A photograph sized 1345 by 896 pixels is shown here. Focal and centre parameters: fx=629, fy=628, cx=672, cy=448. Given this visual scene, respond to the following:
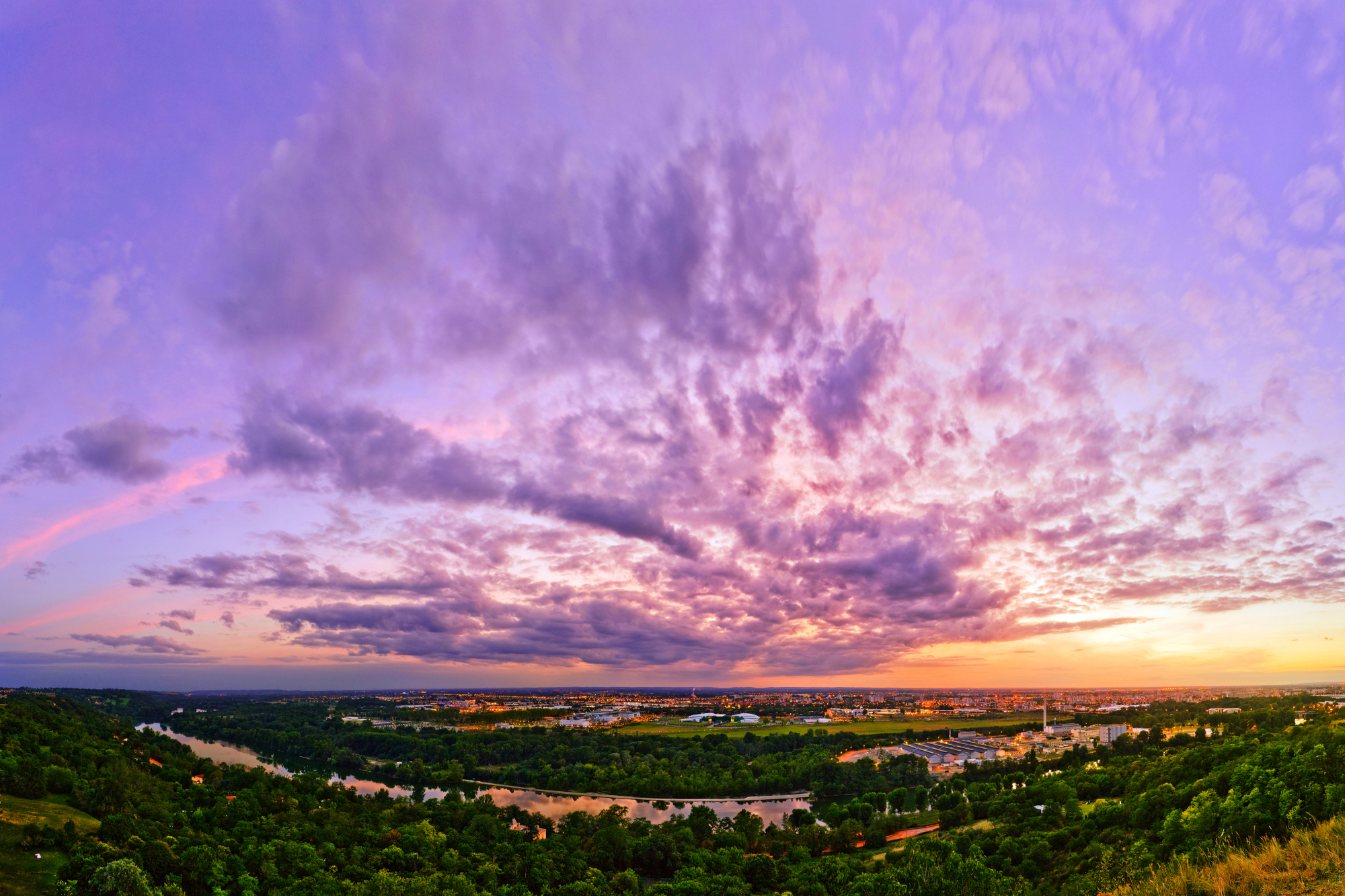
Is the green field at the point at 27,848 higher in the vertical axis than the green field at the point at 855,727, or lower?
higher

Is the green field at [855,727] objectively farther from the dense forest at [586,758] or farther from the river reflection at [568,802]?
the river reflection at [568,802]

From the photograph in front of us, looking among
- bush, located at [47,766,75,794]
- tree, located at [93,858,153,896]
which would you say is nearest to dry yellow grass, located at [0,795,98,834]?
bush, located at [47,766,75,794]

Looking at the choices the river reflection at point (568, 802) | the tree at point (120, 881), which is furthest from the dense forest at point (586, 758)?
the tree at point (120, 881)

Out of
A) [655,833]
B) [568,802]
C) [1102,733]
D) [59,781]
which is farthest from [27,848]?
[1102,733]

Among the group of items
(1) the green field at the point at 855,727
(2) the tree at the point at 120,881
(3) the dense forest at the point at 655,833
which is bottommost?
(1) the green field at the point at 855,727

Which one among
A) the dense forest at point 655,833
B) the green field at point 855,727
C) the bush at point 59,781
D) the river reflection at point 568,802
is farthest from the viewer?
the green field at point 855,727

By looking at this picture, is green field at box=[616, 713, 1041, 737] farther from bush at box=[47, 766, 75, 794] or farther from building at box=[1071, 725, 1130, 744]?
bush at box=[47, 766, 75, 794]

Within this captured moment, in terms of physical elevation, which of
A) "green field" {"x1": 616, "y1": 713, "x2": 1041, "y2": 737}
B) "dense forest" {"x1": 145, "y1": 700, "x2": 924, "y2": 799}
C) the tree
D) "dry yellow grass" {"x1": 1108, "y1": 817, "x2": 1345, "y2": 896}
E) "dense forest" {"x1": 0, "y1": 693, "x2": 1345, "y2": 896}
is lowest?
"green field" {"x1": 616, "y1": 713, "x2": 1041, "y2": 737}
